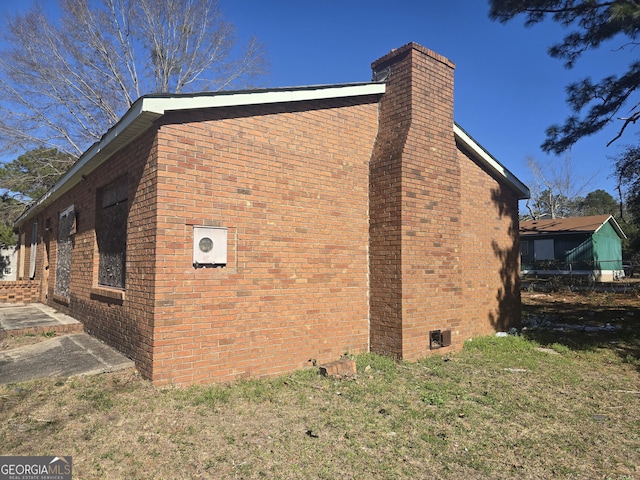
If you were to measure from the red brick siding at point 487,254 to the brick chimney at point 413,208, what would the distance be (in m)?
1.32

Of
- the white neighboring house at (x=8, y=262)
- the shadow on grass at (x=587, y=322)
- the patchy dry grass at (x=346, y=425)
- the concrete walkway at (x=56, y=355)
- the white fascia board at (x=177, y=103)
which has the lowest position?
the shadow on grass at (x=587, y=322)

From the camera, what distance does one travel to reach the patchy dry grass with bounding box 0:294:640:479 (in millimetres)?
3182

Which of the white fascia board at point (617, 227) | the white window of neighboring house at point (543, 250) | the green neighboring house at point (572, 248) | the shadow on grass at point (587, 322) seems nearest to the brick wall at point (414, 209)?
the shadow on grass at point (587, 322)

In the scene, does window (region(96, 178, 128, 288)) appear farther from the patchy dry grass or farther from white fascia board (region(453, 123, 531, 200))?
white fascia board (region(453, 123, 531, 200))

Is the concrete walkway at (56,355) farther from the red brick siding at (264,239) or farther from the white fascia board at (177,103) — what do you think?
the white fascia board at (177,103)

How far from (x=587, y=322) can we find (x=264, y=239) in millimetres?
10084

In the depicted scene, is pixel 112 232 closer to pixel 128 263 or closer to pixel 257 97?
pixel 128 263

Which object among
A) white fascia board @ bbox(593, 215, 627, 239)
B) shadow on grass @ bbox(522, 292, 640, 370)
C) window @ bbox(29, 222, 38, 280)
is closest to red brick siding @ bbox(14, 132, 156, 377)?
window @ bbox(29, 222, 38, 280)

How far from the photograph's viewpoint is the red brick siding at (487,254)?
26.6 ft

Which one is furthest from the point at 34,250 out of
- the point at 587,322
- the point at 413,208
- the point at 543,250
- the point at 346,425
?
the point at 543,250

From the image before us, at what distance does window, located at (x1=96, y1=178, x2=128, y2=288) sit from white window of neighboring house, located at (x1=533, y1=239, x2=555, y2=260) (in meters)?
28.8

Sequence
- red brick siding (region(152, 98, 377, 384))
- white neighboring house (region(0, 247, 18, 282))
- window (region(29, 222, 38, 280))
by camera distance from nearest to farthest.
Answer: red brick siding (region(152, 98, 377, 384)) < window (region(29, 222, 38, 280)) < white neighboring house (region(0, 247, 18, 282))

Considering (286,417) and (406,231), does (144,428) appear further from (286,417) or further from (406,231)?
(406,231)

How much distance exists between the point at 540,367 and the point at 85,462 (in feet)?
20.2
